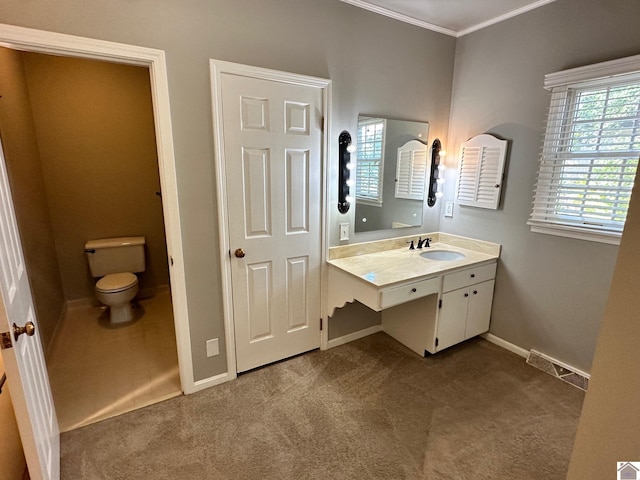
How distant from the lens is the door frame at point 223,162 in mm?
1899

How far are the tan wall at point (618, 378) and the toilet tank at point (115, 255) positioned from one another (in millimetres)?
3667

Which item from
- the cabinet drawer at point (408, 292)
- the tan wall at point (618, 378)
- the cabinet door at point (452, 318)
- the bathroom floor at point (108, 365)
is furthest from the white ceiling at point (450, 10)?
the bathroom floor at point (108, 365)

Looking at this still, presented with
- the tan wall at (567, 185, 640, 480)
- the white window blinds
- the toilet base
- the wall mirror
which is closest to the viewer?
the tan wall at (567, 185, 640, 480)

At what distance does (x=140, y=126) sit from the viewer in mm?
3420

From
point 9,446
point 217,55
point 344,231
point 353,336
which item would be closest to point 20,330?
point 9,446

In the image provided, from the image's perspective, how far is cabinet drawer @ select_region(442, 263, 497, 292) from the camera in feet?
7.98

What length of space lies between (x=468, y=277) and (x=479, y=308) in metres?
0.37

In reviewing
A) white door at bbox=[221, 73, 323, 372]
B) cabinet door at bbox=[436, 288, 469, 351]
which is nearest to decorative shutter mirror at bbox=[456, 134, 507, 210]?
Result: cabinet door at bbox=[436, 288, 469, 351]

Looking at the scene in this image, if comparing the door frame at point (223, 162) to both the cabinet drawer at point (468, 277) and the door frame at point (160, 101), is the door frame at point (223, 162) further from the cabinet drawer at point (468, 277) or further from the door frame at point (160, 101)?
the cabinet drawer at point (468, 277)

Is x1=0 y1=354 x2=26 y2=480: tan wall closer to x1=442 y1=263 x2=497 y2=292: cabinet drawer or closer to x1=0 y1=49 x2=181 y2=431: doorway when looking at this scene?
x1=0 y1=49 x2=181 y2=431: doorway

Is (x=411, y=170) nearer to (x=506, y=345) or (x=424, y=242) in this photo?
(x=424, y=242)

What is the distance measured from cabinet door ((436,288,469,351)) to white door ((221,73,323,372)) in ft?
3.18

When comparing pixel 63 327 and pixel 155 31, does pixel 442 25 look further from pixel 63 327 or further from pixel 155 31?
pixel 63 327

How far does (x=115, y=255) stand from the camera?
3322 millimetres
